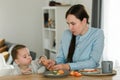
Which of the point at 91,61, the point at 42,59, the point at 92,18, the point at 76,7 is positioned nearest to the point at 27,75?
the point at 42,59

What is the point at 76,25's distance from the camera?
222cm

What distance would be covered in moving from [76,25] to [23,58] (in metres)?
0.53

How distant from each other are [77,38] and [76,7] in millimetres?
284

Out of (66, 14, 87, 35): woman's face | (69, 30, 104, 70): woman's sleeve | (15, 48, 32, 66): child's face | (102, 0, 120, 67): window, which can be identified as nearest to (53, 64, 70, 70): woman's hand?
(69, 30, 104, 70): woman's sleeve

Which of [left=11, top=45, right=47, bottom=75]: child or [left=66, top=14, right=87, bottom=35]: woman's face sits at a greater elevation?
[left=66, top=14, right=87, bottom=35]: woman's face

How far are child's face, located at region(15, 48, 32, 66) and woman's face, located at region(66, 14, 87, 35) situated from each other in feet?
1.45

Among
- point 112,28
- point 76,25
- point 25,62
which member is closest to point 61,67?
point 25,62

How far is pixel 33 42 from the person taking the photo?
5.94 meters

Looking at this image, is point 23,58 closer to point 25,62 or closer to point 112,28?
point 25,62

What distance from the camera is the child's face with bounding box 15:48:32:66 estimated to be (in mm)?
2062

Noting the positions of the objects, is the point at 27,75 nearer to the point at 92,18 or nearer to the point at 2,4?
the point at 92,18

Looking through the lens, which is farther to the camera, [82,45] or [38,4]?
[38,4]

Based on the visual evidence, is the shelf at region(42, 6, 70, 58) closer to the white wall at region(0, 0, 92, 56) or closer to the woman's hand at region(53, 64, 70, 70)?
the white wall at region(0, 0, 92, 56)

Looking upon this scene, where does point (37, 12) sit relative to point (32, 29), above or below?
above
